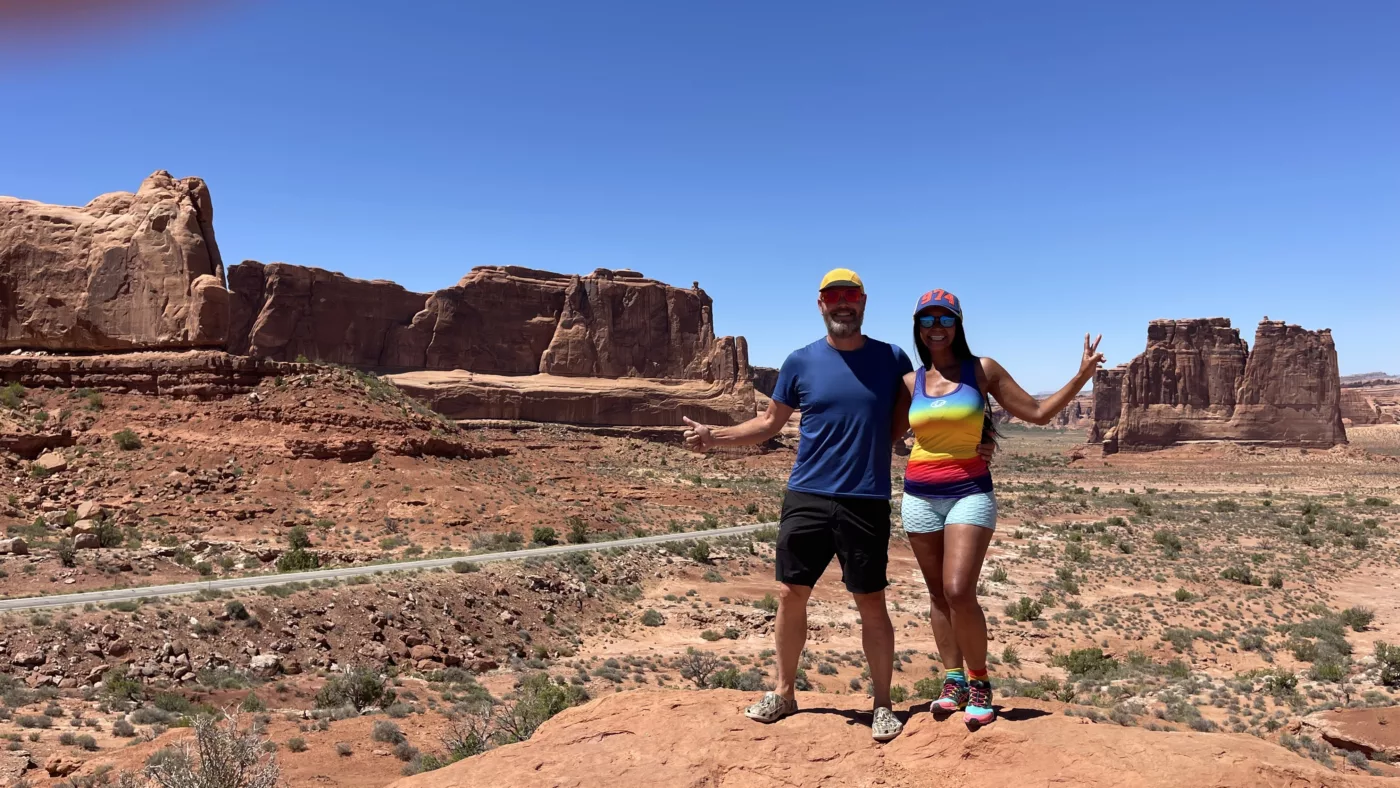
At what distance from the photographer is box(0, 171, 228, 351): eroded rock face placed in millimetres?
27672

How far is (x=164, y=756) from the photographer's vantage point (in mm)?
8500

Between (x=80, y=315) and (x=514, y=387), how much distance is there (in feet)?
144

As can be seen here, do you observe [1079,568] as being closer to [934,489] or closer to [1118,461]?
[934,489]

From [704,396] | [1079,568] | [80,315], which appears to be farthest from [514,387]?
[1079,568]

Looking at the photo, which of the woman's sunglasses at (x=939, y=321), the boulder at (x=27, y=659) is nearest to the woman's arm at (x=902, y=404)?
the woman's sunglasses at (x=939, y=321)

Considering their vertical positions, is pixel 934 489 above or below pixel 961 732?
above

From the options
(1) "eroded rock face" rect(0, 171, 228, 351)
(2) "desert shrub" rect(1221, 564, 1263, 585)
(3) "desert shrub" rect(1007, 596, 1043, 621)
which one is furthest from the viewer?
(1) "eroded rock face" rect(0, 171, 228, 351)

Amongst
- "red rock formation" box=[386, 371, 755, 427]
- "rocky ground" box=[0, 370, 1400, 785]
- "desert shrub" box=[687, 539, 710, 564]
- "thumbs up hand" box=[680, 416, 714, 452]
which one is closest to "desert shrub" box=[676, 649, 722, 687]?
"rocky ground" box=[0, 370, 1400, 785]

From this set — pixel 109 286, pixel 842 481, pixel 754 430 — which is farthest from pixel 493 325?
pixel 842 481

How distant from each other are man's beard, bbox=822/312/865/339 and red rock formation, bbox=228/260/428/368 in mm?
73652

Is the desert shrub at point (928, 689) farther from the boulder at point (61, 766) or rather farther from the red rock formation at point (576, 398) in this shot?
the red rock formation at point (576, 398)

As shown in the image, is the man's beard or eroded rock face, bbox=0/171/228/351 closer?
the man's beard

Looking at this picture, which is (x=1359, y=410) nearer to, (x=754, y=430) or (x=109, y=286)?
(x=109, y=286)

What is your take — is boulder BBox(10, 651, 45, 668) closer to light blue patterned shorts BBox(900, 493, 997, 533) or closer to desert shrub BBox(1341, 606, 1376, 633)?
light blue patterned shorts BBox(900, 493, 997, 533)
